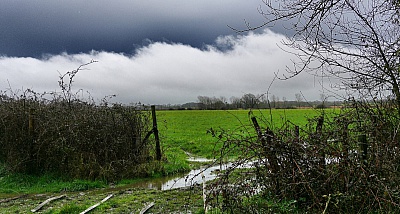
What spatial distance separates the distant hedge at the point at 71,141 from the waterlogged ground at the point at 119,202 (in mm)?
1410

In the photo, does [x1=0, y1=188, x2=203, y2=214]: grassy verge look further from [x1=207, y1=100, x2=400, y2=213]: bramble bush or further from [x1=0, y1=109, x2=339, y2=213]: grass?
[x1=207, y1=100, x2=400, y2=213]: bramble bush

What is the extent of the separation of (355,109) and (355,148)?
3.93 feet

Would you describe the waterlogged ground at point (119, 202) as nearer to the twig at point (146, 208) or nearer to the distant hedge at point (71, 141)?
the twig at point (146, 208)

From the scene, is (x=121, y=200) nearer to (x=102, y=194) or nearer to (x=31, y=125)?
(x=102, y=194)

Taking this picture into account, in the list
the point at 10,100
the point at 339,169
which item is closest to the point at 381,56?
the point at 339,169

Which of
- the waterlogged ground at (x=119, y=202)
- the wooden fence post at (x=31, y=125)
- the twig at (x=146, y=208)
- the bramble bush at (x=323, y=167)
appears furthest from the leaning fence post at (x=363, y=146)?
the wooden fence post at (x=31, y=125)

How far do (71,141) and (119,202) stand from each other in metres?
3.85

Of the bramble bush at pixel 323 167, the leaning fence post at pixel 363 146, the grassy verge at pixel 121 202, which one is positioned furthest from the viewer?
the grassy verge at pixel 121 202

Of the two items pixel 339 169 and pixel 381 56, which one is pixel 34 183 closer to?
pixel 339 169

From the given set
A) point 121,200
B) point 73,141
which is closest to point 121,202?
point 121,200

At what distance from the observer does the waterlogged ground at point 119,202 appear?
7449mm

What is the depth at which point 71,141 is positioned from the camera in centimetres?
1114

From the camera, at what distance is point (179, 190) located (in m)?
9.26

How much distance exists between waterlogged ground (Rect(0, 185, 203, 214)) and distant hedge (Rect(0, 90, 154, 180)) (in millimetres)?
1410
